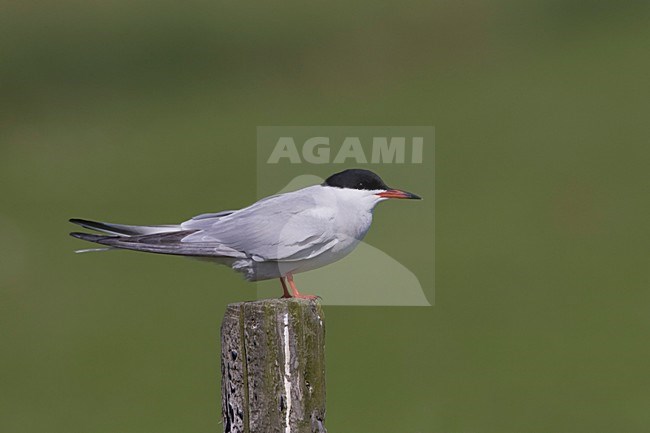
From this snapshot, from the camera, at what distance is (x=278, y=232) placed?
12.2 feet

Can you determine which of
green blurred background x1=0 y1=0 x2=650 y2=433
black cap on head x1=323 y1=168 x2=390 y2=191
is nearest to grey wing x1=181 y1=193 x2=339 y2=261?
black cap on head x1=323 y1=168 x2=390 y2=191

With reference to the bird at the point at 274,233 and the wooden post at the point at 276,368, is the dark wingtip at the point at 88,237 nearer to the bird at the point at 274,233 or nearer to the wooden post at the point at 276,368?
the bird at the point at 274,233

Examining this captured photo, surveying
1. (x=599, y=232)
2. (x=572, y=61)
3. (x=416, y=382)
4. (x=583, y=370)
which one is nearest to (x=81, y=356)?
(x=416, y=382)

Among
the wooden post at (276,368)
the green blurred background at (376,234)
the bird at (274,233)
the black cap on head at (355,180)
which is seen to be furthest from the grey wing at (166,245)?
the green blurred background at (376,234)

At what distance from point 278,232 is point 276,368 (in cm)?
77

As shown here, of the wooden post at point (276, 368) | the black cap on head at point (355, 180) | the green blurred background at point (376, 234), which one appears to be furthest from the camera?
the green blurred background at point (376, 234)

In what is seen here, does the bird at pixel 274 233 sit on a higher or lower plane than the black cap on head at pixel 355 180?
lower

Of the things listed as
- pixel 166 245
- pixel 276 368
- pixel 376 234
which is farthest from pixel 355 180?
pixel 376 234

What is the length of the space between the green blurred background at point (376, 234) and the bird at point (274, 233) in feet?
13.9

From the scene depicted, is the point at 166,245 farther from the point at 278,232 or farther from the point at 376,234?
the point at 376,234

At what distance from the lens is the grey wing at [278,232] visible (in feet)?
12.2

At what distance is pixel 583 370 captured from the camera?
9594 millimetres

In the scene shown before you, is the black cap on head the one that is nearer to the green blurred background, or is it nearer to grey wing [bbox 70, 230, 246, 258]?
grey wing [bbox 70, 230, 246, 258]

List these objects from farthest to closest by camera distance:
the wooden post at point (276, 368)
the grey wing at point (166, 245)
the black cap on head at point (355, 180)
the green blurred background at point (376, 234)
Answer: the green blurred background at point (376, 234), the black cap on head at point (355, 180), the grey wing at point (166, 245), the wooden post at point (276, 368)
